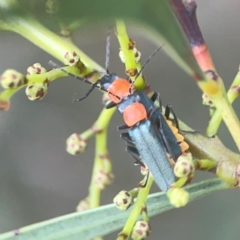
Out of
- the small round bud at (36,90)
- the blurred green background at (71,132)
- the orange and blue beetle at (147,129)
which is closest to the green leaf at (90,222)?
the orange and blue beetle at (147,129)

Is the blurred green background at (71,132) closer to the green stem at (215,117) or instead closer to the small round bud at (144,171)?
the small round bud at (144,171)

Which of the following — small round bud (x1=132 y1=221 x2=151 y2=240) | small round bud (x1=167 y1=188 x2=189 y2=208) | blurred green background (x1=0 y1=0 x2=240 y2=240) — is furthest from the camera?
blurred green background (x1=0 y1=0 x2=240 y2=240)

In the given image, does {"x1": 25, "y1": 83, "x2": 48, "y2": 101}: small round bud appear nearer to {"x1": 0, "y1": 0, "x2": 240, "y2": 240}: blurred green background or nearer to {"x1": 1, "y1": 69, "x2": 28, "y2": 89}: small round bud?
{"x1": 1, "y1": 69, "x2": 28, "y2": 89}: small round bud

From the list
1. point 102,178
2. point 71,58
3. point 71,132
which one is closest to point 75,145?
point 102,178

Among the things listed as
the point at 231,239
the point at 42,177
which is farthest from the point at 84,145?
the point at 42,177

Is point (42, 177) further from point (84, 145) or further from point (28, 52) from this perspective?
point (84, 145)

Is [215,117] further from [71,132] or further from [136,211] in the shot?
[71,132]

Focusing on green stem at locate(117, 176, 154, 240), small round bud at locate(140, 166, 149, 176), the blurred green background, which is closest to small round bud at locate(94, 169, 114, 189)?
small round bud at locate(140, 166, 149, 176)
